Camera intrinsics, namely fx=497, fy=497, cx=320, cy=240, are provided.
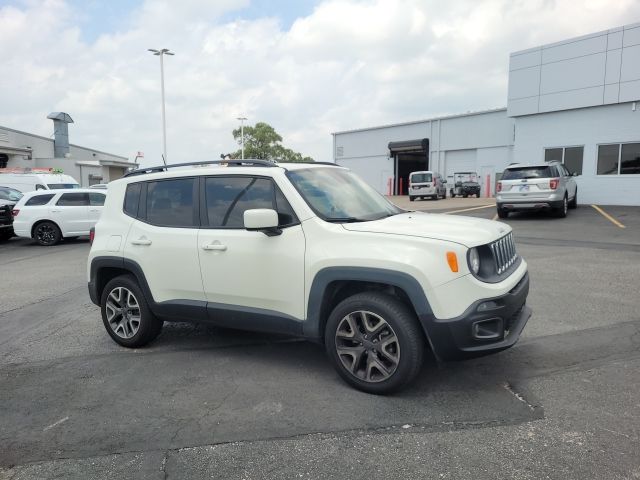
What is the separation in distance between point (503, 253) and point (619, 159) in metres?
20.0

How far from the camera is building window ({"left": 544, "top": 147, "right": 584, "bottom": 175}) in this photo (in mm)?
21672

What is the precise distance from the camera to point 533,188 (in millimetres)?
15164

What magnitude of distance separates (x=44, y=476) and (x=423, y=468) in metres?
2.15

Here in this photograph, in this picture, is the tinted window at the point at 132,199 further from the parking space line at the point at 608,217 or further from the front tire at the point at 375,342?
the parking space line at the point at 608,217

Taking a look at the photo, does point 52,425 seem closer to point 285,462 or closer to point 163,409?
point 163,409

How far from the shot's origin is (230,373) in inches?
167

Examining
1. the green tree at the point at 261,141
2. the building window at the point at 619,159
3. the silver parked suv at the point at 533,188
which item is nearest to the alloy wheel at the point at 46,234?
the silver parked suv at the point at 533,188

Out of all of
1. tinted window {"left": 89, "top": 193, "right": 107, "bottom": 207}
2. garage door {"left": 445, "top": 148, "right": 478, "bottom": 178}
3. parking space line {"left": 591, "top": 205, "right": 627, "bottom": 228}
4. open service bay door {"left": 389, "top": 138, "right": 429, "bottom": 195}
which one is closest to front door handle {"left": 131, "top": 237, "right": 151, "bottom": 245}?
tinted window {"left": 89, "top": 193, "right": 107, "bottom": 207}

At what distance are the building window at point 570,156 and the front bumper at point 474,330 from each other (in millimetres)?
20447

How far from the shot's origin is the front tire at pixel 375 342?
348 centimetres

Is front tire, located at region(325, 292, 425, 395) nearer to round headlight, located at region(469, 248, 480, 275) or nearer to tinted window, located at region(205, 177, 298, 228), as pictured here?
round headlight, located at region(469, 248, 480, 275)

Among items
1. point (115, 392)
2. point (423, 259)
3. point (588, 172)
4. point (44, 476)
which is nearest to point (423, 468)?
point (423, 259)

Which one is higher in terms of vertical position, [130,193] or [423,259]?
[130,193]

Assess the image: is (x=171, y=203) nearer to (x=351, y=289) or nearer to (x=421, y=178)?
(x=351, y=289)
